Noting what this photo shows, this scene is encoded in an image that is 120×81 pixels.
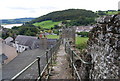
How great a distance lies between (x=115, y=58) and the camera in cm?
195

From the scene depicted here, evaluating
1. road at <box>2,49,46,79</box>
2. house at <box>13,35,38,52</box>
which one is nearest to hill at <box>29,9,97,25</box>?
house at <box>13,35,38,52</box>

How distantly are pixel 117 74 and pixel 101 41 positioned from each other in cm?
73

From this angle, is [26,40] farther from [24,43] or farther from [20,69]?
[20,69]

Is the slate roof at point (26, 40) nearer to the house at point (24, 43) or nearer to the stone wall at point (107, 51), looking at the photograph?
the house at point (24, 43)

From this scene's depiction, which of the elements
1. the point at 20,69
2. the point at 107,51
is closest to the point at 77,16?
the point at 20,69

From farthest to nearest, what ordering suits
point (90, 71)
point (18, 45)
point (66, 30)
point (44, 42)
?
point (18, 45) → point (66, 30) → point (44, 42) → point (90, 71)

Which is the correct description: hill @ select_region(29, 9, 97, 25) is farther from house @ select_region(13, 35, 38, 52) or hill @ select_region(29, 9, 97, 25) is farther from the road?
the road

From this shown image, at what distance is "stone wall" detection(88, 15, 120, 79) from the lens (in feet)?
6.42

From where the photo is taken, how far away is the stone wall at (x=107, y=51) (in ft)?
6.42

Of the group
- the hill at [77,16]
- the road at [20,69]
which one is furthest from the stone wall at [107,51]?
the hill at [77,16]

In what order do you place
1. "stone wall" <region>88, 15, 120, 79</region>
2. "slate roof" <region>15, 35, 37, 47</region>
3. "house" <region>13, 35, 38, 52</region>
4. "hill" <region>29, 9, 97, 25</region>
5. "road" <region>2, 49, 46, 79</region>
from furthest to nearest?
1. "hill" <region>29, 9, 97, 25</region>
2. "slate roof" <region>15, 35, 37, 47</region>
3. "house" <region>13, 35, 38, 52</region>
4. "road" <region>2, 49, 46, 79</region>
5. "stone wall" <region>88, 15, 120, 79</region>

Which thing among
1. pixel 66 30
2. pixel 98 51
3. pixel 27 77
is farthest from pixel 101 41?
pixel 66 30

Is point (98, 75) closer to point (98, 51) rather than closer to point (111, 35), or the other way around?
point (98, 51)

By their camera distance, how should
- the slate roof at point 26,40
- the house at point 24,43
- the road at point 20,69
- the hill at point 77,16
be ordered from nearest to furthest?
1. the road at point 20,69
2. the house at point 24,43
3. the slate roof at point 26,40
4. the hill at point 77,16
